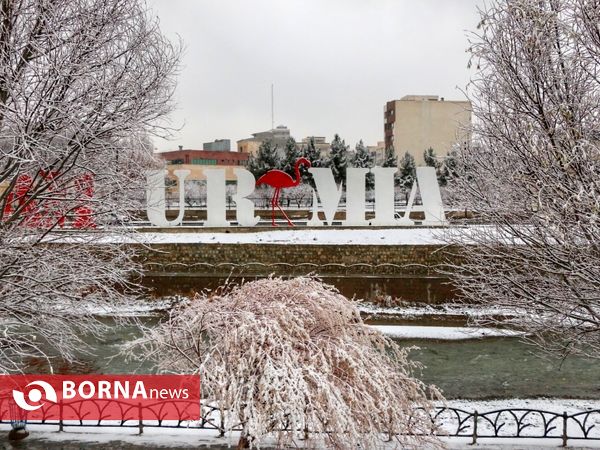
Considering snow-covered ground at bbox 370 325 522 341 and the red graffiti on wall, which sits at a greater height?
the red graffiti on wall

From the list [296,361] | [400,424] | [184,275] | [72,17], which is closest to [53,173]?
[72,17]

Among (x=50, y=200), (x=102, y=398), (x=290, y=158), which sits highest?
(x=290, y=158)

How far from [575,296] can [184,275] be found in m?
15.6

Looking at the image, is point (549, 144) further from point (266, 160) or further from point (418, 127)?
point (418, 127)

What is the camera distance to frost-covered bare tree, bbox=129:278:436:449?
4945 millimetres

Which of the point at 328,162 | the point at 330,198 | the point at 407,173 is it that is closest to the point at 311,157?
the point at 328,162

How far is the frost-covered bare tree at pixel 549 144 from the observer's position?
5.61 m

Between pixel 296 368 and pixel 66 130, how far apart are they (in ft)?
13.8

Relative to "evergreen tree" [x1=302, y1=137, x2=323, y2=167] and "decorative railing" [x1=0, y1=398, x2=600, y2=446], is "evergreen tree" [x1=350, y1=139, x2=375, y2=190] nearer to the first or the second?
"evergreen tree" [x1=302, y1=137, x2=323, y2=167]

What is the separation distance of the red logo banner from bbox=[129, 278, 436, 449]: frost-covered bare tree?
637mm

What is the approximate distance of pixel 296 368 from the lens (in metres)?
4.98

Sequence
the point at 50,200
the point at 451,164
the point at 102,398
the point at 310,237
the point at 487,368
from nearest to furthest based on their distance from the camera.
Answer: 1. the point at 102,398
2. the point at 50,200
3. the point at 487,368
4. the point at 451,164
5. the point at 310,237

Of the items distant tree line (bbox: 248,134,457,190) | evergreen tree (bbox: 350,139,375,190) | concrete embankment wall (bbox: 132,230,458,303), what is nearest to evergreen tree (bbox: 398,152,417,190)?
distant tree line (bbox: 248,134,457,190)

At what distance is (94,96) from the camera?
674 cm
